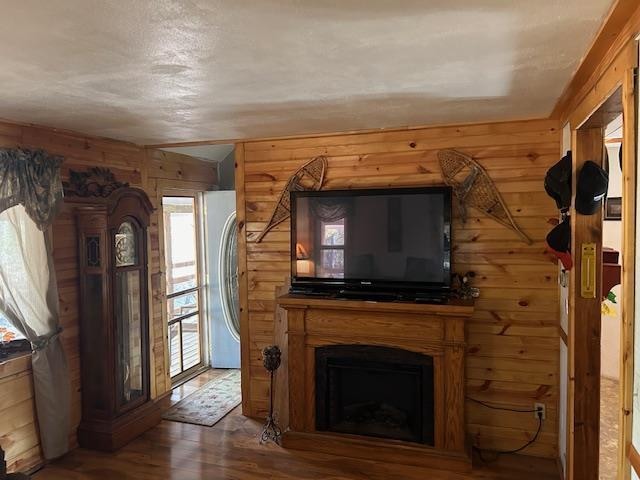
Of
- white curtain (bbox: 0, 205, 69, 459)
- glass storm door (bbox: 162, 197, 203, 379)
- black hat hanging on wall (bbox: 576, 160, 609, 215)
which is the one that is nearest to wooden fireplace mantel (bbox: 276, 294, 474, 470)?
black hat hanging on wall (bbox: 576, 160, 609, 215)

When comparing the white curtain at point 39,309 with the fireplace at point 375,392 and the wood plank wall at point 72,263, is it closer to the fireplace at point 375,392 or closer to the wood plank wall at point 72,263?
the wood plank wall at point 72,263

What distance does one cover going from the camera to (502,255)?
3.27m

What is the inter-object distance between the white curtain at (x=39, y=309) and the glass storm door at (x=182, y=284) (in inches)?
58.7

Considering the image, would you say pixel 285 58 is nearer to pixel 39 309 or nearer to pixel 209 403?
pixel 39 309

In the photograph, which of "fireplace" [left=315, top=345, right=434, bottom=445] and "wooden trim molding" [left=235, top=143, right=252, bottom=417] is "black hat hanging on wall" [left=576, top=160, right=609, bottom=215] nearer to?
"fireplace" [left=315, top=345, right=434, bottom=445]

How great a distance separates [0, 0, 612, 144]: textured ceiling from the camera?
1.45 meters

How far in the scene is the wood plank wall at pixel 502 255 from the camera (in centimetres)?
320

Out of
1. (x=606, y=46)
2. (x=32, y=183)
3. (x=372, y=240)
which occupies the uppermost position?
(x=606, y=46)

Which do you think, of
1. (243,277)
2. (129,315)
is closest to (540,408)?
(243,277)

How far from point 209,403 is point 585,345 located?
10.1ft

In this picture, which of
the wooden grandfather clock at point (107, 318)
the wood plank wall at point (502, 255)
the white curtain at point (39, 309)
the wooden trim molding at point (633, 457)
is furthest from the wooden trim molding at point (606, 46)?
the white curtain at point (39, 309)

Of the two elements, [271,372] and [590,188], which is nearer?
[590,188]

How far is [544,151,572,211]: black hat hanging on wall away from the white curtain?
3.11 meters

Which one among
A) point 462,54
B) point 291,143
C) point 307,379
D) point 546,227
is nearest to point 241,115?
point 291,143
